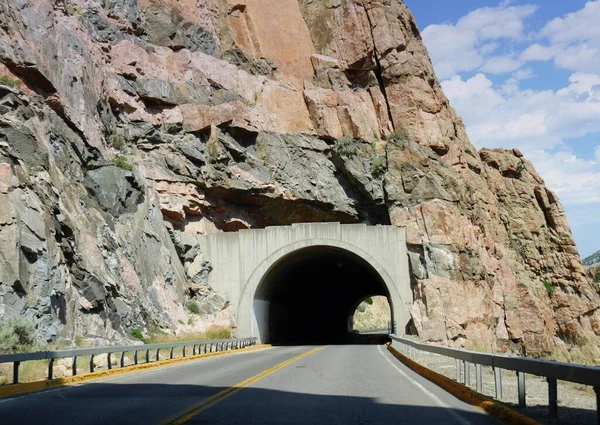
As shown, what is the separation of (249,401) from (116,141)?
2884cm

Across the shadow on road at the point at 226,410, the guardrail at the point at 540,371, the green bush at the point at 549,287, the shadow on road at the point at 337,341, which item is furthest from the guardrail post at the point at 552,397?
the green bush at the point at 549,287

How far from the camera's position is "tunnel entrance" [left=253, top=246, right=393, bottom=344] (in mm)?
42469

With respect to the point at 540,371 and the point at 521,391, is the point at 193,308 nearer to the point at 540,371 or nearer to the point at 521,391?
the point at 521,391

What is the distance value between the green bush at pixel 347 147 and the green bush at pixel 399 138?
252 cm

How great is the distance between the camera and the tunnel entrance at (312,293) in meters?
42.5

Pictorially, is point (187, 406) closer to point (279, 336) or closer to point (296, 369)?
point (296, 369)

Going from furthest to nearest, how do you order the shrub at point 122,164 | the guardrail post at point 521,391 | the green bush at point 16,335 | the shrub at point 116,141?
the shrub at point 116,141 → the shrub at point 122,164 → the green bush at point 16,335 → the guardrail post at point 521,391

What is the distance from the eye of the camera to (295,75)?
152 ft

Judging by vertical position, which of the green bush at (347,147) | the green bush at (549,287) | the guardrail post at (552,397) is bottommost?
the guardrail post at (552,397)

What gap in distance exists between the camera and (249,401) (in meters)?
10.5

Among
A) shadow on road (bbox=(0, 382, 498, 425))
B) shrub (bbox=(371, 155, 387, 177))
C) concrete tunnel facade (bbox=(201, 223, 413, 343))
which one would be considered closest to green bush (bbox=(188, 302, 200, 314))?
concrete tunnel facade (bbox=(201, 223, 413, 343))

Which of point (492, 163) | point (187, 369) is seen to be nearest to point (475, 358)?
point (187, 369)

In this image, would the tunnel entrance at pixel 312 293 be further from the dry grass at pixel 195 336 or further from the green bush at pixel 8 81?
the green bush at pixel 8 81

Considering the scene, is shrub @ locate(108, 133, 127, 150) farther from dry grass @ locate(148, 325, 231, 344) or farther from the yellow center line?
the yellow center line
